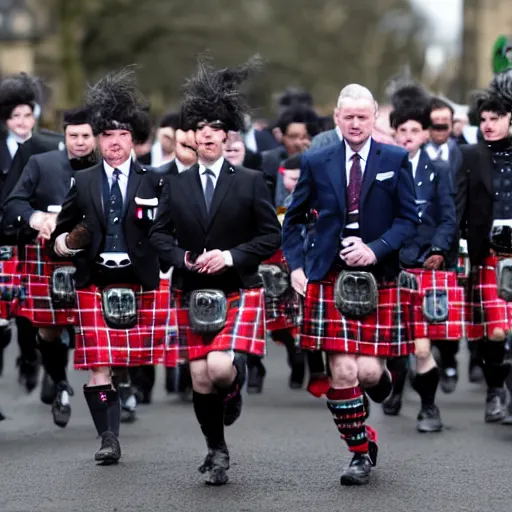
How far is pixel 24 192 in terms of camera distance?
38.0 feet

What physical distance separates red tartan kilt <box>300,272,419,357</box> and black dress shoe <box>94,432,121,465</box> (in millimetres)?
1179

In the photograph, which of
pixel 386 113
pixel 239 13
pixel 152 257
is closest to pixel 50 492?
pixel 152 257

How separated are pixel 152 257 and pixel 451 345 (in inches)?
144

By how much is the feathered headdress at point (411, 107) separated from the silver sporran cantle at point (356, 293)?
3075 mm

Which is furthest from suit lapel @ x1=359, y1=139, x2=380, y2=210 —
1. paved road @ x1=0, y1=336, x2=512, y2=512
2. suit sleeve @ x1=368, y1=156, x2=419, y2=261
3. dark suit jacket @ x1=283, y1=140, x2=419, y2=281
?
paved road @ x1=0, y1=336, x2=512, y2=512

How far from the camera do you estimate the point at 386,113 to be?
53.1 ft

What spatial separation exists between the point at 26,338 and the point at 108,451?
144 inches

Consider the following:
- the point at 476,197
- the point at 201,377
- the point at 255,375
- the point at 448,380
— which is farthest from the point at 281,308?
the point at 201,377

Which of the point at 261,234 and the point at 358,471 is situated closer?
the point at 358,471

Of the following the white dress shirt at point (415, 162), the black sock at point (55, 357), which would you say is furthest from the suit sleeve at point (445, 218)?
the black sock at point (55, 357)

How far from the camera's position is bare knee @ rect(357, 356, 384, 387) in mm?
9398

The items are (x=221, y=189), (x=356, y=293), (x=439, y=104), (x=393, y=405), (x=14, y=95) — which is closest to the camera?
(x=356, y=293)

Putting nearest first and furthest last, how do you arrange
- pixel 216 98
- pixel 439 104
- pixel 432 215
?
pixel 216 98, pixel 432 215, pixel 439 104

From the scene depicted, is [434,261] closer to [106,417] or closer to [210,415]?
[106,417]
